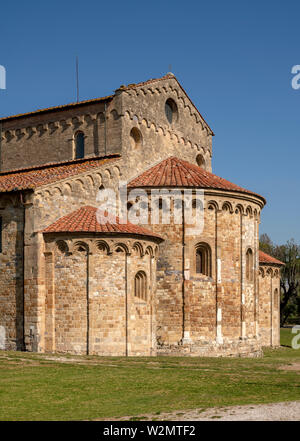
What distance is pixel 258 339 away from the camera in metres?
29.5

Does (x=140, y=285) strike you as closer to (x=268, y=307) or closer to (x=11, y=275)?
(x=11, y=275)

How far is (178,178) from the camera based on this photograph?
28.1 metres

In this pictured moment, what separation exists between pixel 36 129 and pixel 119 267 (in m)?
11.8

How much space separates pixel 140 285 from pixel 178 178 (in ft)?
19.5

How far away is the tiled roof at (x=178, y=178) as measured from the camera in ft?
90.4

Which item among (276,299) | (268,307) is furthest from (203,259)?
(276,299)

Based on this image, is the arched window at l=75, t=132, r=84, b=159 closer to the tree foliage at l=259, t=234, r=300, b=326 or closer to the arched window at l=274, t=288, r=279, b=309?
the arched window at l=274, t=288, r=279, b=309

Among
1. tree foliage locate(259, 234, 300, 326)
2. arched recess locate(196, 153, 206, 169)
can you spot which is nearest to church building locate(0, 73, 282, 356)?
arched recess locate(196, 153, 206, 169)

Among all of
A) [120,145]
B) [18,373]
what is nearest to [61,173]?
[120,145]

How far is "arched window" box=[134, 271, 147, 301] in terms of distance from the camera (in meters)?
25.0

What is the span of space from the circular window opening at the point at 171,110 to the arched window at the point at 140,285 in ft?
36.8

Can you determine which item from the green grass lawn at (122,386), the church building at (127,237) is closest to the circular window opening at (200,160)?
the church building at (127,237)
